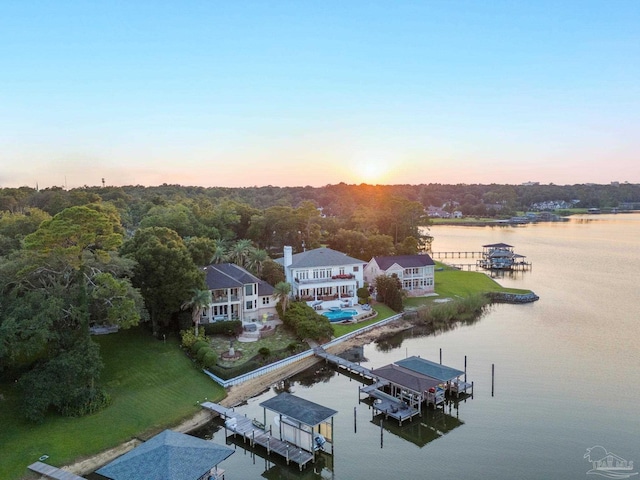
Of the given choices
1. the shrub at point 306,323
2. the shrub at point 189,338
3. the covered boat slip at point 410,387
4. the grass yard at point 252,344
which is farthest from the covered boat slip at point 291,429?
the shrub at point 306,323

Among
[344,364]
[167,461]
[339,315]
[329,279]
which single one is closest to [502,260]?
[329,279]

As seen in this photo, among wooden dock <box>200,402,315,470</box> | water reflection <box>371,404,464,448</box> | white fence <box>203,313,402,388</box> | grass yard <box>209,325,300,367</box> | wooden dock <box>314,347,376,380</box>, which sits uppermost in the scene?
grass yard <box>209,325,300,367</box>

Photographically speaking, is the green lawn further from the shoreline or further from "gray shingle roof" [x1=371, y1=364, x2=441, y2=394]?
"gray shingle roof" [x1=371, y1=364, x2=441, y2=394]

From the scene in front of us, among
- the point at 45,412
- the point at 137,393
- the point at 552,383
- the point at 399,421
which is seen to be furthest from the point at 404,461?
the point at 45,412

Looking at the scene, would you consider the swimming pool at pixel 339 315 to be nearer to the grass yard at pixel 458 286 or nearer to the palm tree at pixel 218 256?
the grass yard at pixel 458 286

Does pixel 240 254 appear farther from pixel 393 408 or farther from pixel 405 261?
pixel 393 408

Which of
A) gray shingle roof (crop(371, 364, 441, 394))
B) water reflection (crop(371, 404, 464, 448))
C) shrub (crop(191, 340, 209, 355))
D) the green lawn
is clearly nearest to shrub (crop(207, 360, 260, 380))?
the green lawn

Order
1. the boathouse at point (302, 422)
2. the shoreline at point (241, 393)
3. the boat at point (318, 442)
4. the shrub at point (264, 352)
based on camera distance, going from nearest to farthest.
Answer: the shoreline at point (241, 393) < the boathouse at point (302, 422) < the boat at point (318, 442) < the shrub at point (264, 352)
